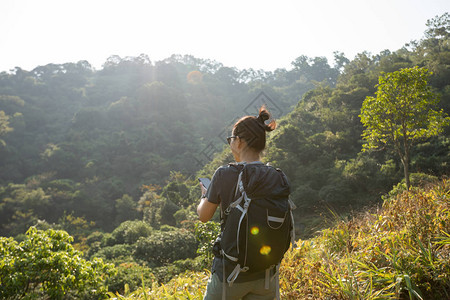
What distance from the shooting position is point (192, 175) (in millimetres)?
28297

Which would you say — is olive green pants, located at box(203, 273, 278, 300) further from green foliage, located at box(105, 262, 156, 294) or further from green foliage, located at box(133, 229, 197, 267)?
green foliage, located at box(133, 229, 197, 267)

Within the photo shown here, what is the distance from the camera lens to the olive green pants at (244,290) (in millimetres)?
1429

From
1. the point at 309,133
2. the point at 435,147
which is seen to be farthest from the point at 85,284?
the point at 309,133

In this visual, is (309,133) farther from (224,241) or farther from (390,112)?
(224,241)

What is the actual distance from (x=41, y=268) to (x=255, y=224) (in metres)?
4.53

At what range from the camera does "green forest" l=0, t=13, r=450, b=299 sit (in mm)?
2725

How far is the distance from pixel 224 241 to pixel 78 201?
27.1 meters

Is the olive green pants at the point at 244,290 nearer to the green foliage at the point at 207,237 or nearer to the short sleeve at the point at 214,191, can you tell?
the short sleeve at the point at 214,191

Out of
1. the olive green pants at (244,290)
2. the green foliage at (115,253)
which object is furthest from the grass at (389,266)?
the green foliage at (115,253)

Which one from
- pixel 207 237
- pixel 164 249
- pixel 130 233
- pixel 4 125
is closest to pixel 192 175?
pixel 130 233

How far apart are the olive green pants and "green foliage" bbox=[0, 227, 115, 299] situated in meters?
3.94

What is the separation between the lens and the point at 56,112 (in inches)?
1581

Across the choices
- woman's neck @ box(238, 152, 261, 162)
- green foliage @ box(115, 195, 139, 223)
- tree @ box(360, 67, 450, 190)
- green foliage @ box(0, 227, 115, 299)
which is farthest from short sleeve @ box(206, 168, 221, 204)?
green foliage @ box(115, 195, 139, 223)

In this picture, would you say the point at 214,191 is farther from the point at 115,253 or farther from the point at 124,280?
the point at 115,253
